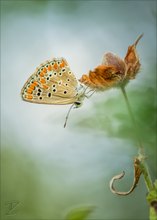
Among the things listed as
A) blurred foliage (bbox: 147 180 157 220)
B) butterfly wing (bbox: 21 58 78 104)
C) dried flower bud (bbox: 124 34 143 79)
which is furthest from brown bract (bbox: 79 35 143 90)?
blurred foliage (bbox: 147 180 157 220)

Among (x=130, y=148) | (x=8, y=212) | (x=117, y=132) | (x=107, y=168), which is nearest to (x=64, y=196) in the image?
(x=107, y=168)

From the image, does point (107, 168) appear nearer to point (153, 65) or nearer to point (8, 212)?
point (153, 65)

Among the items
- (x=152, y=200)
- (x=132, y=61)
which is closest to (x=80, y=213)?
(x=152, y=200)

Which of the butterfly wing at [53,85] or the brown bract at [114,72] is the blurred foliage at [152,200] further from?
the butterfly wing at [53,85]

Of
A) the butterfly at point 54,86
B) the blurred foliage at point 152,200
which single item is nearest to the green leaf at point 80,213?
the blurred foliage at point 152,200

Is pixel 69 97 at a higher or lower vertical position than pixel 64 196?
higher

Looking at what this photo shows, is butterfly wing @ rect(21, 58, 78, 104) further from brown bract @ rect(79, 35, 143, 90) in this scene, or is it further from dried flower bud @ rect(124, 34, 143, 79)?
dried flower bud @ rect(124, 34, 143, 79)

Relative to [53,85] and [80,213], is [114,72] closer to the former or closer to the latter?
[53,85]
